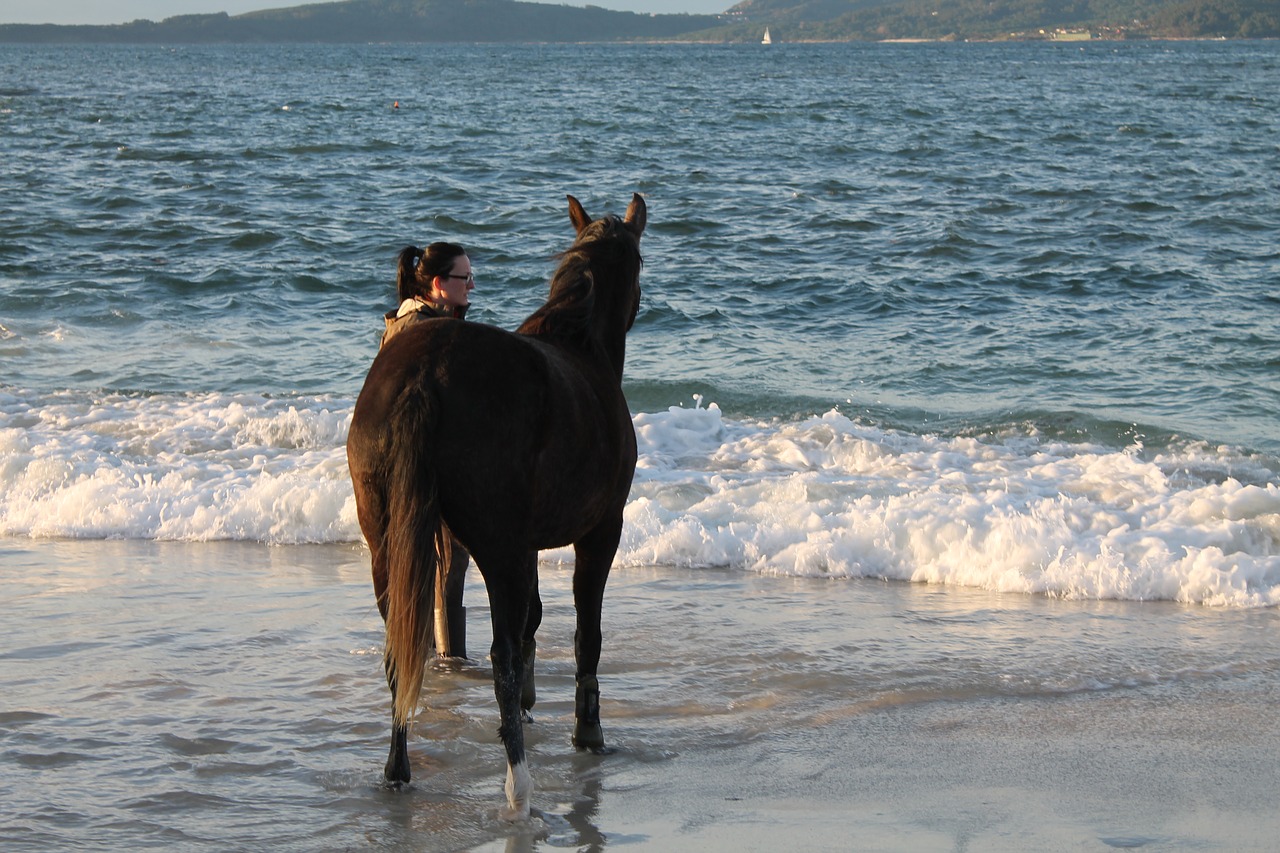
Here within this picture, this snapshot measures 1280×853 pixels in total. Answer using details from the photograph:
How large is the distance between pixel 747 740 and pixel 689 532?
8.63ft

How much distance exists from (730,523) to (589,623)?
117 inches

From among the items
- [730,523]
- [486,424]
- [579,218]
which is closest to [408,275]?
[579,218]

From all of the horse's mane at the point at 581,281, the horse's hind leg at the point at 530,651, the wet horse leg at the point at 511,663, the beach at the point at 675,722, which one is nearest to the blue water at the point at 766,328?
the beach at the point at 675,722

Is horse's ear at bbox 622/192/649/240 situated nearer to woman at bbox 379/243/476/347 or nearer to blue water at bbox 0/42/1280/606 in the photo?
woman at bbox 379/243/476/347

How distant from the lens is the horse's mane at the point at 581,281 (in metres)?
4.45

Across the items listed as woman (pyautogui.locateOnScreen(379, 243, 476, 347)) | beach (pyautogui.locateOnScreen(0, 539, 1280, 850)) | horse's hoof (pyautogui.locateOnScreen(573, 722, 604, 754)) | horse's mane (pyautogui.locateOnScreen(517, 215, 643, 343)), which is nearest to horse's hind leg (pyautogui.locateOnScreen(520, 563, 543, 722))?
Answer: beach (pyautogui.locateOnScreen(0, 539, 1280, 850))

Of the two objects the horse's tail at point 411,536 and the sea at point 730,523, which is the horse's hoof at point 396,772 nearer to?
the sea at point 730,523

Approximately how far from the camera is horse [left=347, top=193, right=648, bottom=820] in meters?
3.71

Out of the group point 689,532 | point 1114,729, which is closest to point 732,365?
point 689,532

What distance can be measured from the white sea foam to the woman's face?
2.53 metres

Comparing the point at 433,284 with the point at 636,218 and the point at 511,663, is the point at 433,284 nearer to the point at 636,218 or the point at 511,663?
the point at 636,218

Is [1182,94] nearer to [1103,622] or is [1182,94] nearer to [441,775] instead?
[1103,622]

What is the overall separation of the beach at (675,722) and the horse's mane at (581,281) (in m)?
1.43

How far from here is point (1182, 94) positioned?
141 feet
